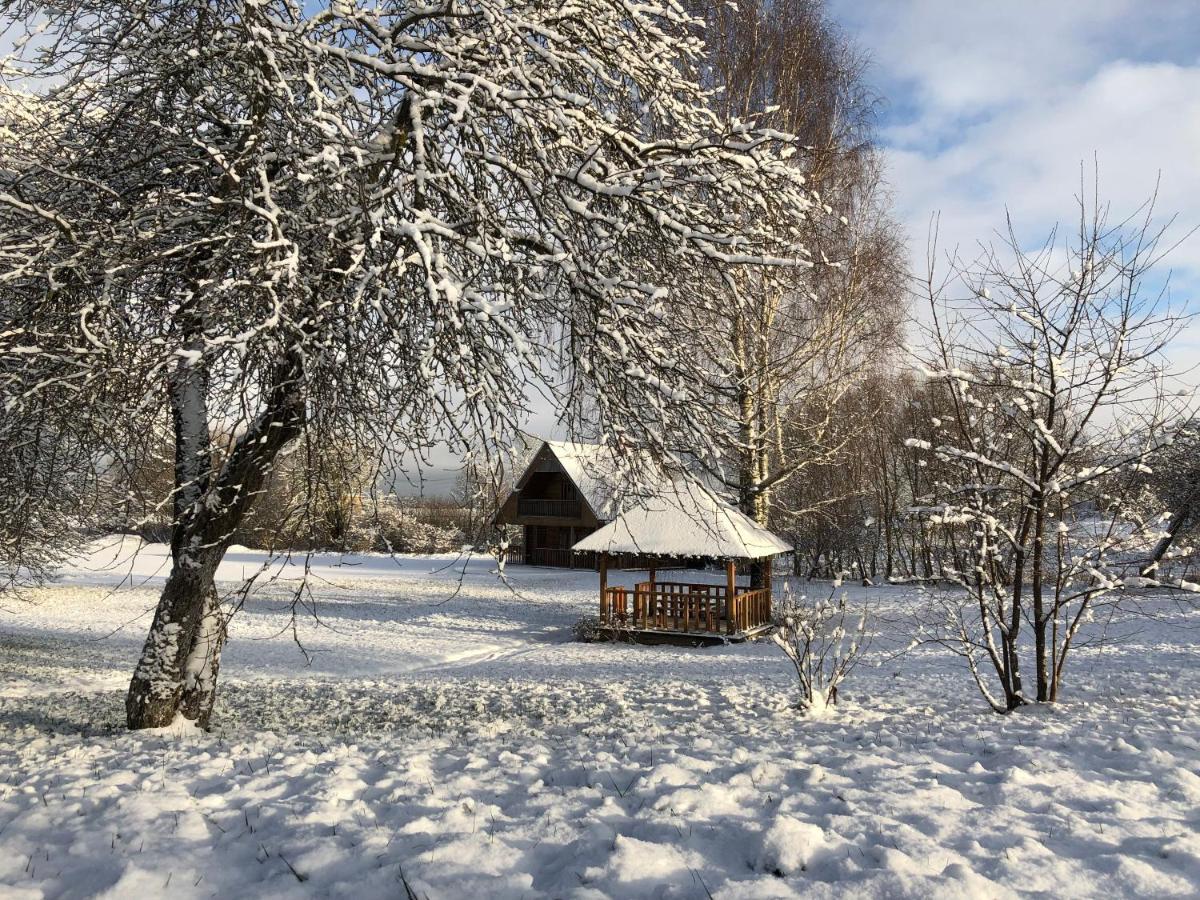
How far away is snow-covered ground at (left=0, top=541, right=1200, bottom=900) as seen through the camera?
8.80 feet

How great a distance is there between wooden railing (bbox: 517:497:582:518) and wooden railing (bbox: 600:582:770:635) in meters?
16.5

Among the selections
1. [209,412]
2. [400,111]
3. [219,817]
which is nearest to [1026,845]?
[219,817]

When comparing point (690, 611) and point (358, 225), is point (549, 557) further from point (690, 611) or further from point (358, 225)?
point (358, 225)

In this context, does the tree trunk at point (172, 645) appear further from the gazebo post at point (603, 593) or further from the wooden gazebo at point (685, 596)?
the gazebo post at point (603, 593)

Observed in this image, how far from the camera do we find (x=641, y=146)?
4.83m

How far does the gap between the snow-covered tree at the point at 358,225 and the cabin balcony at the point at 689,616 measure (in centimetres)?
938

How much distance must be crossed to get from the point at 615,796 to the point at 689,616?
1143 centimetres

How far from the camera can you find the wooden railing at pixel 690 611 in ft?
46.8

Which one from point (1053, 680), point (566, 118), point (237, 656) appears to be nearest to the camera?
point (566, 118)

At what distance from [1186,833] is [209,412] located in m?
6.32

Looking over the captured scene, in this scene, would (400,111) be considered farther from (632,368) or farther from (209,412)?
(209,412)

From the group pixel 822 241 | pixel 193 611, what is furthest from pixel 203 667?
pixel 822 241

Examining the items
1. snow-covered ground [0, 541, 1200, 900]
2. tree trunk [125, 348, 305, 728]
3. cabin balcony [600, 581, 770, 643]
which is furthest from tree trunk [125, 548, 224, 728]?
cabin balcony [600, 581, 770, 643]

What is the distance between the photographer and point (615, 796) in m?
3.46
